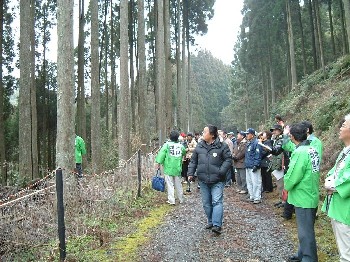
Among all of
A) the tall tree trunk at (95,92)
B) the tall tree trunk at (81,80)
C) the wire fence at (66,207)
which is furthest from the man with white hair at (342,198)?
the tall tree trunk at (81,80)

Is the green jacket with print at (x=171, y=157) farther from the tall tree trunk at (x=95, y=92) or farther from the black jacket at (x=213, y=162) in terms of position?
the tall tree trunk at (x=95, y=92)

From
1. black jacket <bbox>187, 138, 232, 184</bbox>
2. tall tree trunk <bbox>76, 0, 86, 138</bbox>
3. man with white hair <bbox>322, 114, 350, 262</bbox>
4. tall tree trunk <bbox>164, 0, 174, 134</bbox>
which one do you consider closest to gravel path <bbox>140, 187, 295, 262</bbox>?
black jacket <bbox>187, 138, 232, 184</bbox>

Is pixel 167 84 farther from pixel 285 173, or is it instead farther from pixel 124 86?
pixel 285 173

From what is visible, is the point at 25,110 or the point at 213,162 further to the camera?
the point at 25,110

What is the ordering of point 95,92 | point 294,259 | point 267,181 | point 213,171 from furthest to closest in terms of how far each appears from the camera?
point 95,92
point 267,181
point 213,171
point 294,259

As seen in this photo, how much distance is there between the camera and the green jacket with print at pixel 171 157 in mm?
9041

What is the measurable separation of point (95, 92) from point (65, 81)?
25.1 ft

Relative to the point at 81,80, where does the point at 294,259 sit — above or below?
below

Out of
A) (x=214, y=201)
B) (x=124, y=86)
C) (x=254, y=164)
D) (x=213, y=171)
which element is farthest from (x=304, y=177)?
(x=124, y=86)

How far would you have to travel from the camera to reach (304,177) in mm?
4625

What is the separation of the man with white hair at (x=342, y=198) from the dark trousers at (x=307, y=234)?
88cm

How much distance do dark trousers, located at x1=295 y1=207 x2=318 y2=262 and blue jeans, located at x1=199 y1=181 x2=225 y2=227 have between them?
6.43ft

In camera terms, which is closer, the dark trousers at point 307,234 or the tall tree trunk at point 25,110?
the dark trousers at point 307,234

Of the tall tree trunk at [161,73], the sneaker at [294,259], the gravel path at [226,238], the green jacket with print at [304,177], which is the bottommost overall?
the sneaker at [294,259]
